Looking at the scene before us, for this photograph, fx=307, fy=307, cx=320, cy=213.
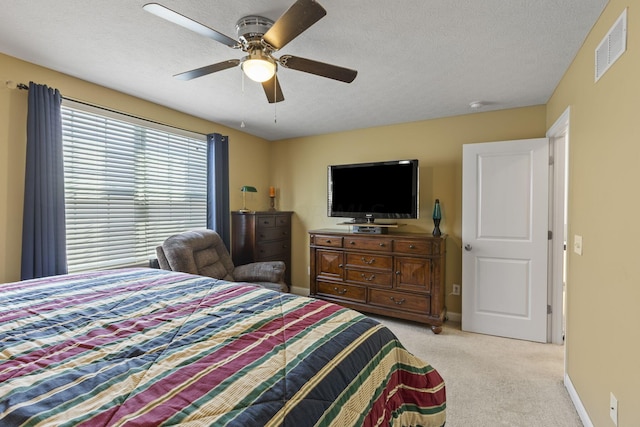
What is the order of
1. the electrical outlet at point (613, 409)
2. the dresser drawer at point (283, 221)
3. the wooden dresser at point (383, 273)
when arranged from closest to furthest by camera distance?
the electrical outlet at point (613, 409) → the wooden dresser at point (383, 273) → the dresser drawer at point (283, 221)

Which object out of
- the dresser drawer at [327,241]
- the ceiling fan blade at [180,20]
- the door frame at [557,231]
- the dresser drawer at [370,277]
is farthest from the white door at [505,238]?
the ceiling fan blade at [180,20]

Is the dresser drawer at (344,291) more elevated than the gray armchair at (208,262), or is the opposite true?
the gray armchair at (208,262)

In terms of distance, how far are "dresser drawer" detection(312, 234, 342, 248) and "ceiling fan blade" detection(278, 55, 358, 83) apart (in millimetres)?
2135

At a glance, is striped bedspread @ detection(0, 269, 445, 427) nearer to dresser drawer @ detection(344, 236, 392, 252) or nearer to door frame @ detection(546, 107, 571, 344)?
dresser drawer @ detection(344, 236, 392, 252)

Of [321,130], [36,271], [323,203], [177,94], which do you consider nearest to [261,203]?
[323,203]

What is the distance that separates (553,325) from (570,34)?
256 centimetres


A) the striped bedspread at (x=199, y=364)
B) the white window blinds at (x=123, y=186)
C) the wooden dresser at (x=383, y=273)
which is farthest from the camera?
the wooden dresser at (x=383, y=273)

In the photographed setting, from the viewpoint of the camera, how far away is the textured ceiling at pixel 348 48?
5.53 ft

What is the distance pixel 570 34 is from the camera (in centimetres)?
188

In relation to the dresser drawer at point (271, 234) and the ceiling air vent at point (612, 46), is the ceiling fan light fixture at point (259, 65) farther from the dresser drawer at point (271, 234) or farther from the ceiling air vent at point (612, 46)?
the dresser drawer at point (271, 234)

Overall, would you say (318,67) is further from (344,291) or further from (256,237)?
(344,291)

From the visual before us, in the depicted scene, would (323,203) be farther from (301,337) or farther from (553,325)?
(301,337)

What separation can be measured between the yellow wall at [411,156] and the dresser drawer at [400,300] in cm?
53

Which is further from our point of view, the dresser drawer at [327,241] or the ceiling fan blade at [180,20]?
the dresser drawer at [327,241]
